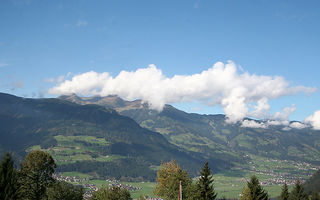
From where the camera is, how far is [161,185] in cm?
8219

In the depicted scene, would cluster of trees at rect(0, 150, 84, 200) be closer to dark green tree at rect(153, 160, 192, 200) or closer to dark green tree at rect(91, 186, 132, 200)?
dark green tree at rect(91, 186, 132, 200)

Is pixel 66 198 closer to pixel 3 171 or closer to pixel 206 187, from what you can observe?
pixel 3 171

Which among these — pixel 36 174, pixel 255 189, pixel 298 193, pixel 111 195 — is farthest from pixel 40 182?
pixel 298 193

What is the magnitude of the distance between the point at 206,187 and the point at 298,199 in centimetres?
3117

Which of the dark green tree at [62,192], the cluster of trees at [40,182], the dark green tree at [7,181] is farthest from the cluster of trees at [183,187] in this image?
the dark green tree at [7,181]

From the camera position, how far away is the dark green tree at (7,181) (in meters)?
44.8

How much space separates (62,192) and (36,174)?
23.7 ft

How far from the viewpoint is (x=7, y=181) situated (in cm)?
4550

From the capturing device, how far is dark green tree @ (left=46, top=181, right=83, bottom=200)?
208 ft

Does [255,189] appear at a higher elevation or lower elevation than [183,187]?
higher

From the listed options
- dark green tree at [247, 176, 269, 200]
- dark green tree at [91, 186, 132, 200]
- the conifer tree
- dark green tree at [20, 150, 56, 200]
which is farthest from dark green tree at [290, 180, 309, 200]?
dark green tree at [20, 150, 56, 200]

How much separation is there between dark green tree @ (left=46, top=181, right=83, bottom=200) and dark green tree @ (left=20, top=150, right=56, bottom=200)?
7.41 feet

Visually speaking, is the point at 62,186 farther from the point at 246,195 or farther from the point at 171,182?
the point at 246,195

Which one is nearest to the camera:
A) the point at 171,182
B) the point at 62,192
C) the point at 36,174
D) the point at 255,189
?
the point at 255,189
